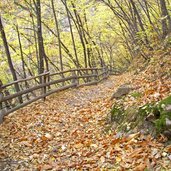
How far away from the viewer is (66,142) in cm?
695

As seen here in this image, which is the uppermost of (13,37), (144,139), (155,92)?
(13,37)

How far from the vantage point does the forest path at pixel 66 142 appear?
5.19 metres

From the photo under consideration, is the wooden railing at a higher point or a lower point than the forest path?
higher

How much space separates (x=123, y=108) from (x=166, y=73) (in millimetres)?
2003

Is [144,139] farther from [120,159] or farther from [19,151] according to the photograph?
[19,151]

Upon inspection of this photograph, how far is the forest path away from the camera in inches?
204

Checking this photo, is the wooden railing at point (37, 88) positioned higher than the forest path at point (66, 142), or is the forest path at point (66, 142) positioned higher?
the wooden railing at point (37, 88)

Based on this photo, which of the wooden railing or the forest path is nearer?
the forest path

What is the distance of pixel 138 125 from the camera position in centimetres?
581

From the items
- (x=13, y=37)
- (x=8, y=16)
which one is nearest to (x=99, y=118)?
(x=8, y=16)

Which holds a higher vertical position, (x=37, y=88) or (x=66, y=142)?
(x=37, y=88)

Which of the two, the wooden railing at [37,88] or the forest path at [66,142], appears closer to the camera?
the forest path at [66,142]

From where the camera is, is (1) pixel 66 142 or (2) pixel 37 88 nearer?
(1) pixel 66 142

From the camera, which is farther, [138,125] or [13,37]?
[13,37]
